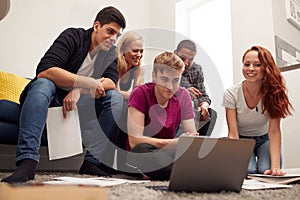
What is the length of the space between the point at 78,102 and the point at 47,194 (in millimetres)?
834

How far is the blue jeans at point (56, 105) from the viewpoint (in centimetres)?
90

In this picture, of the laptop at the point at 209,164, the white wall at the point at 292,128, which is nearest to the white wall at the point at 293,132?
the white wall at the point at 292,128

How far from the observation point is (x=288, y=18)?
219 centimetres

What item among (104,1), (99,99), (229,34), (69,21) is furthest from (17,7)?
(229,34)

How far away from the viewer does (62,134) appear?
1074 millimetres

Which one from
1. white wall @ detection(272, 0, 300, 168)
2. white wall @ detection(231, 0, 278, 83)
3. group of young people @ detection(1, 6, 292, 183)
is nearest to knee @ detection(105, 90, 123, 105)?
group of young people @ detection(1, 6, 292, 183)

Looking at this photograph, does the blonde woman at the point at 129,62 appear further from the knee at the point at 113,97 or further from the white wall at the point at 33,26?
the white wall at the point at 33,26

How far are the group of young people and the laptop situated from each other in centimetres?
31

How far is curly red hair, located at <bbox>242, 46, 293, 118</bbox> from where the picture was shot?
1.38 meters

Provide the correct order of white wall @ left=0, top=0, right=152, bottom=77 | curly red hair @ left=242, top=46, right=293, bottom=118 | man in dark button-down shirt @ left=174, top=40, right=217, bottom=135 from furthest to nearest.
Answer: white wall @ left=0, top=0, right=152, bottom=77 → man in dark button-down shirt @ left=174, top=40, right=217, bottom=135 → curly red hair @ left=242, top=46, right=293, bottom=118

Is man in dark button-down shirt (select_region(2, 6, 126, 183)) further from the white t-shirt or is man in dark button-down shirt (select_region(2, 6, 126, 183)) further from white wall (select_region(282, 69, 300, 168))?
white wall (select_region(282, 69, 300, 168))

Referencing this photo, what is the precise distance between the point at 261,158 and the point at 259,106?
23cm

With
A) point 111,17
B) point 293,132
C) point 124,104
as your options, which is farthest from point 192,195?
point 293,132

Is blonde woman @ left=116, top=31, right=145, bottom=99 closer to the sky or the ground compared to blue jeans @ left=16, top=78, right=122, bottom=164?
closer to the sky
